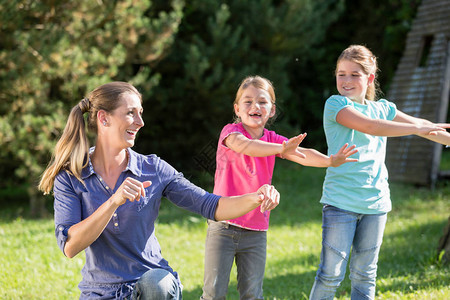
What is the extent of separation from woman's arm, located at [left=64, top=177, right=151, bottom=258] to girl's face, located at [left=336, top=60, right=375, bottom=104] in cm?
145

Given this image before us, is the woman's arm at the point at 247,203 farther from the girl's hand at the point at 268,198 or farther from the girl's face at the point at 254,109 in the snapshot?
the girl's face at the point at 254,109

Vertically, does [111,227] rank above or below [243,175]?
below

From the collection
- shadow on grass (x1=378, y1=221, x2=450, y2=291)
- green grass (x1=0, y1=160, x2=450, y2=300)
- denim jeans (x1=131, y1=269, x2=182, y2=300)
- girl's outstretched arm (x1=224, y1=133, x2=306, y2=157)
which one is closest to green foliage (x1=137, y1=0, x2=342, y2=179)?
green grass (x1=0, y1=160, x2=450, y2=300)

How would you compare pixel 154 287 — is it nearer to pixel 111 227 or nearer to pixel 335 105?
pixel 111 227

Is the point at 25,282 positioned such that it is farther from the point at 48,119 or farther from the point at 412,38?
the point at 412,38

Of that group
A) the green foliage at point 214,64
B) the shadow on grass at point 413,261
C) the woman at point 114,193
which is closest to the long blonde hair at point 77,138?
the woman at point 114,193

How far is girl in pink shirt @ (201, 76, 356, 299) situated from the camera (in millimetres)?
3035

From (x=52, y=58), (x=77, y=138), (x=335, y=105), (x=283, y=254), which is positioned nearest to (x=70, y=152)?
(x=77, y=138)

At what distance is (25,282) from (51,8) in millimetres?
4711

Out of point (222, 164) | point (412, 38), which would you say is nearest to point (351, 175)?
point (222, 164)

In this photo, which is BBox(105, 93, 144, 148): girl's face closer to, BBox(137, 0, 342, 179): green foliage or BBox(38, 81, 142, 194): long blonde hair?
BBox(38, 81, 142, 194): long blonde hair

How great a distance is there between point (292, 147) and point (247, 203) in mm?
451

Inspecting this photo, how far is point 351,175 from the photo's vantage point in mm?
3088

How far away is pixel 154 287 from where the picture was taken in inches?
96.0
